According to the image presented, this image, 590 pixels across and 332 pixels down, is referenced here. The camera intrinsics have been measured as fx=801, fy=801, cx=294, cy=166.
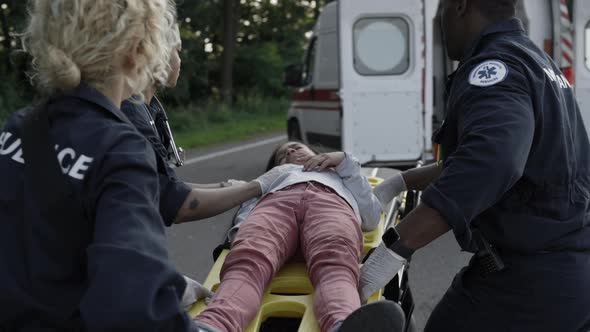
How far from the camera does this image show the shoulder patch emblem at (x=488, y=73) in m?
2.25

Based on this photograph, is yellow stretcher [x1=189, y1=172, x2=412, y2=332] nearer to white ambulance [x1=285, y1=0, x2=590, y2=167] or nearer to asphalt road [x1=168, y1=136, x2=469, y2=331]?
asphalt road [x1=168, y1=136, x2=469, y2=331]

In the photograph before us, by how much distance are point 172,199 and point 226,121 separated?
19.0m

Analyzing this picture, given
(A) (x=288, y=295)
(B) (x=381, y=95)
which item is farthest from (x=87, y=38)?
(B) (x=381, y=95)

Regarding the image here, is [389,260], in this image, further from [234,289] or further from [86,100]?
[86,100]

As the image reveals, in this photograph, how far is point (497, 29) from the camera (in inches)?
97.4

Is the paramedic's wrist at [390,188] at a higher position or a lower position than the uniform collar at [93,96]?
lower

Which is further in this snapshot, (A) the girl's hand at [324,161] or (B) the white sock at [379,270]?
(A) the girl's hand at [324,161]

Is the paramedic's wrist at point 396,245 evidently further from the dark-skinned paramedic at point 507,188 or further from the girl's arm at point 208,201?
the girl's arm at point 208,201

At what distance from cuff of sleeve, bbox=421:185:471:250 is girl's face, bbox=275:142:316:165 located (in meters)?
2.55

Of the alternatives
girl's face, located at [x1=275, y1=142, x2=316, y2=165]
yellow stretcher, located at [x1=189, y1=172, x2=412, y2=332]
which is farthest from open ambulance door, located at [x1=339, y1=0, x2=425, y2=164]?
yellow stretcher, located at [x1=189, y1=172, x2=412, y2=332]

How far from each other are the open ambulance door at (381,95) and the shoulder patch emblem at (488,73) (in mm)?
6546

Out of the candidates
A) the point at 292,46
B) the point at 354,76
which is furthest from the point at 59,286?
the point at 292,46

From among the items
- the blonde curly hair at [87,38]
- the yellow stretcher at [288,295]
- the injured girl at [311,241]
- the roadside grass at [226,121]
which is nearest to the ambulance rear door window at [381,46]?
the injured girl at [311,241]

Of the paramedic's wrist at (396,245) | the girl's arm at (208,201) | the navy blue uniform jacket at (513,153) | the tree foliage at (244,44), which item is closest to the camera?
the navy blue uniform jacket at (513,153)
